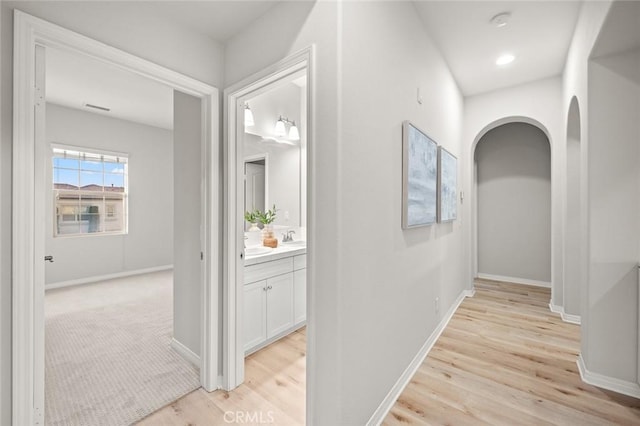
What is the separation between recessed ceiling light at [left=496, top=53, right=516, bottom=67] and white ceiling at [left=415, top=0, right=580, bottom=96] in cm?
4

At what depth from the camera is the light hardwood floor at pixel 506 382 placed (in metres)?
1.76

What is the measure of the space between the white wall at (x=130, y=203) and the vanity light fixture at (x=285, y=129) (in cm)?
336

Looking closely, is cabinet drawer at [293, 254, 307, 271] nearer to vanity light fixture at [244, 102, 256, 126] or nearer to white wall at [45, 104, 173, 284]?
vanity light fixture at [244, 102, 256, 126]

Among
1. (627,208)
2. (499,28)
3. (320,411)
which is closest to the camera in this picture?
(320,411)

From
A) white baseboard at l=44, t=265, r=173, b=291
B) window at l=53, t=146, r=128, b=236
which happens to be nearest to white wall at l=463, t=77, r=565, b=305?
white baseboard at l=44, t=265, r=173, b=291

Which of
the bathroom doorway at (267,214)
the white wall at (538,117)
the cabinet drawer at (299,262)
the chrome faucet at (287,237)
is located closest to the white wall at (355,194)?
the bathroom doorway at (267,214)

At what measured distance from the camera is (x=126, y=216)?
532 cm

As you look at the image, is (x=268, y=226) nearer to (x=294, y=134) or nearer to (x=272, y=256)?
(x=272, y=256)

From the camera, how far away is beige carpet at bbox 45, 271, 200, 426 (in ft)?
6.13

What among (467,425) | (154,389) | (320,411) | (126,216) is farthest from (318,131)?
(126,216)

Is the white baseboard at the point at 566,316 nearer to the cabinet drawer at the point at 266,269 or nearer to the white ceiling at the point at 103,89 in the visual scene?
the cabinet drawer at the point at 266,269

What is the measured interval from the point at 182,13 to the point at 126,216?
4.60 m

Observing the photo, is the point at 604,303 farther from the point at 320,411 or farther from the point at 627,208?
the point at 320,411

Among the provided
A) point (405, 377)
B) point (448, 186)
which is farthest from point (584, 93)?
point (405, 377)
